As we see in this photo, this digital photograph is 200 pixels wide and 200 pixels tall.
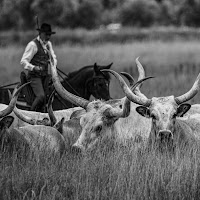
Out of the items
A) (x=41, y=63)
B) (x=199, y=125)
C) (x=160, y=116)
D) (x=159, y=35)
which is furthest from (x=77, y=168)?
(x=159, y=35)

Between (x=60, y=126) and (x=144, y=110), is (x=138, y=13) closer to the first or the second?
(x=60, y=126)

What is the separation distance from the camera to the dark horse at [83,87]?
12898 mm

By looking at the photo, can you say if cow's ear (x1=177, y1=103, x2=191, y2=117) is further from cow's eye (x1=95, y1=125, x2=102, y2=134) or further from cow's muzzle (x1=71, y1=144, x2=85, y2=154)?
cow's muzzle (x1=71, y1=144, x2=85, y2=154)

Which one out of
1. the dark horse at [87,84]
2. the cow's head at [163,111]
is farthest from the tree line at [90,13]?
the cow's head at [163,111]

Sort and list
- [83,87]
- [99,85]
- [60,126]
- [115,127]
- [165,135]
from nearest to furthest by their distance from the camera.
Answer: [165,135]
[115,127]
[60,126]
[99,85]
[83,87]

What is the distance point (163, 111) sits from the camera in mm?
8922

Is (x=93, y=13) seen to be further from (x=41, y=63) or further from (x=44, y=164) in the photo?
(x=44, y=164)

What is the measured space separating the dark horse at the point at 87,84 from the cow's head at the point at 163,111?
11.1ft

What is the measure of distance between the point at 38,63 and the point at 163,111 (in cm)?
484

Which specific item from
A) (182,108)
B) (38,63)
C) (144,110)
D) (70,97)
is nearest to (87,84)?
(38,63)

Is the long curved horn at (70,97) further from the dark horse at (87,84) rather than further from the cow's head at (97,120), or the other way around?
the dark horse at (87,84)

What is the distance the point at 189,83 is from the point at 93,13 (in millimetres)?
44780

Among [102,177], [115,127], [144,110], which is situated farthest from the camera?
[115,127]

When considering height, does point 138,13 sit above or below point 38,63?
above
